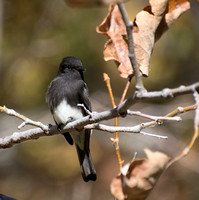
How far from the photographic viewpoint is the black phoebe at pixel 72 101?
314 cm

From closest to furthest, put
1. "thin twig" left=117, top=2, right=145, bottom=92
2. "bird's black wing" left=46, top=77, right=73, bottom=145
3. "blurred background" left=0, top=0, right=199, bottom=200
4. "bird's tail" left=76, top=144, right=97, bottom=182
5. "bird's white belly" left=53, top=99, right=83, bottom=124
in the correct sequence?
"thin twig" left=117, top=2, right=145, bottom=92
"bird's white belly" left=53, top=99, right=83, bottom=124
"bird's black wing" left=46, top=77, right=73, bottom=145
"bird's tail" left=76, top=144, right=97, bottom=182
"blurred background" left=0, top=0, right=199, bottom=200

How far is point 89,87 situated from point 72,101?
Result: 2.49 meters

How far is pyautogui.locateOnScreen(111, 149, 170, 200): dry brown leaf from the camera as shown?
54.6 inches

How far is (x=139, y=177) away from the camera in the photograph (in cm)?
142

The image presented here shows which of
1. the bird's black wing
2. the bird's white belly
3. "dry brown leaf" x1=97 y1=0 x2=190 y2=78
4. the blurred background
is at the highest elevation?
"dry brown leaf" x1=97 y1=0 x2=190 y2=78

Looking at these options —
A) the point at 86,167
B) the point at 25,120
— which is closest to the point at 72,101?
the point at 86,167

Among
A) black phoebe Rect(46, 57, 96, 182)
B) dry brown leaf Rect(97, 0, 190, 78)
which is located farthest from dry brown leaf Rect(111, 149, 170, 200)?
black phoebe Rect(46, 57, 96, 182)

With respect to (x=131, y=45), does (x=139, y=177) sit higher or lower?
lower

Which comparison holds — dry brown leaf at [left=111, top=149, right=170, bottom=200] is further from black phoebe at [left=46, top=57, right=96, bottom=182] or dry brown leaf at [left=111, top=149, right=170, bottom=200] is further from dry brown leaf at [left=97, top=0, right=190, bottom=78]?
black phoebe at [left=46, top=57, right=96, bottom=182]

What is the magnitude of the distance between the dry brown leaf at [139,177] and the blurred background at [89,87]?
3.69 m

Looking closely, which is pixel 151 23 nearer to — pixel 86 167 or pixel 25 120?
pixel 25 120

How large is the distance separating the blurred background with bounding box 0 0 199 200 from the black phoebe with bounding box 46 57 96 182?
66.6 inches

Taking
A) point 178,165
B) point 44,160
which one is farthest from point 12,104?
point 178,165

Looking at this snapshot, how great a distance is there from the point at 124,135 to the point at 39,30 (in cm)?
187
